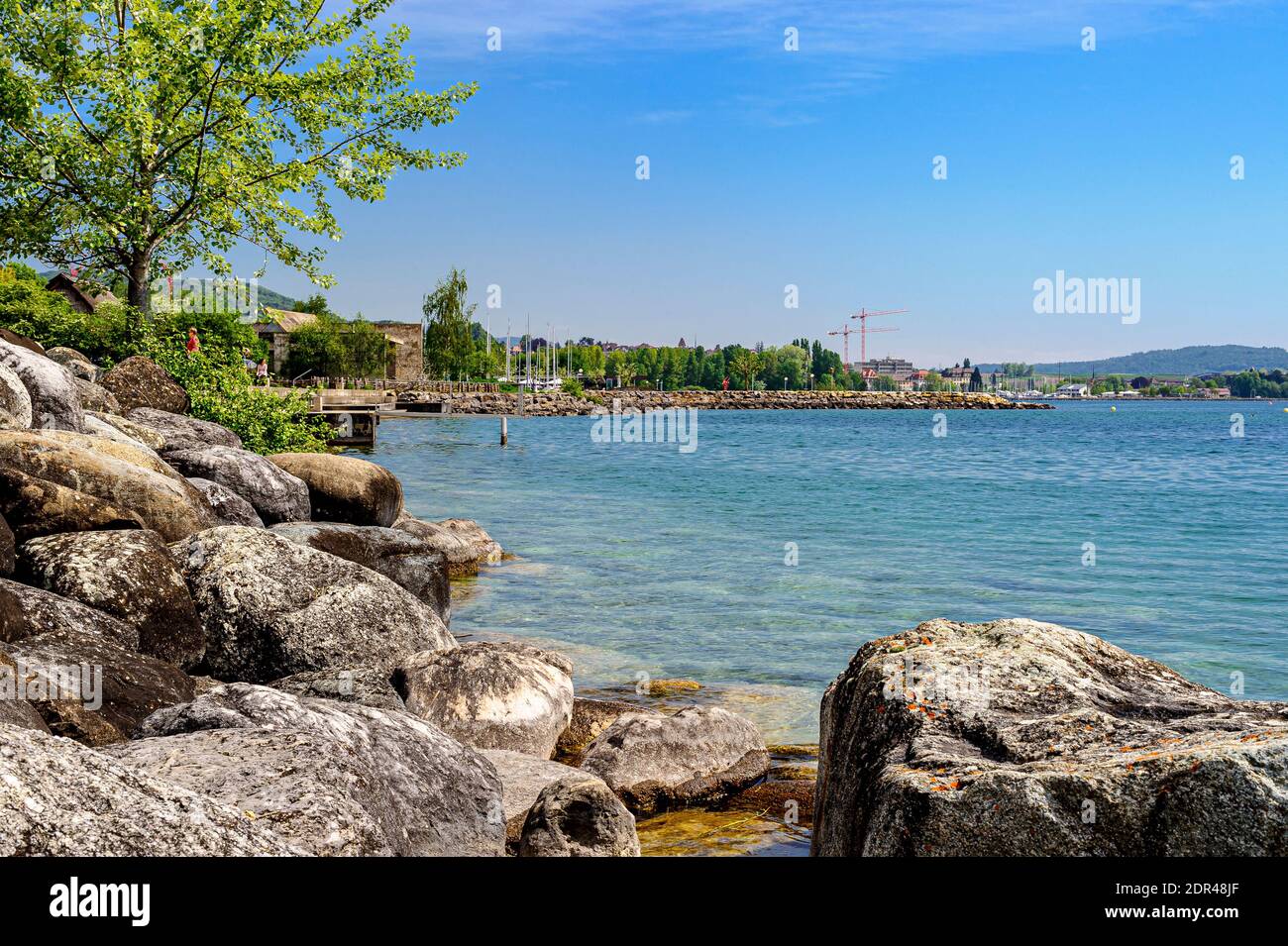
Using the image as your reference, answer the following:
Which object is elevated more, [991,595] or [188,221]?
[188,221]

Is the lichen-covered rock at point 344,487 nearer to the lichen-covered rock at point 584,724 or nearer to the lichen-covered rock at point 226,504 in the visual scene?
the lichen-covered rock at point 226,504

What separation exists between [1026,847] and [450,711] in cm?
621

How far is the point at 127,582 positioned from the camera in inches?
348

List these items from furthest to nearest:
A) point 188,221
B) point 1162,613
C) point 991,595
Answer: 1. point 188,221
2. point 991,595
3. point 1162,613

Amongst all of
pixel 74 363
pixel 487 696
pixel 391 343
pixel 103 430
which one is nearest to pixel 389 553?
pixel 103 430

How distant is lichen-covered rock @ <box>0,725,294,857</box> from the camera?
3.22 metres

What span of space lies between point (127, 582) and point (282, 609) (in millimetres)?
1267

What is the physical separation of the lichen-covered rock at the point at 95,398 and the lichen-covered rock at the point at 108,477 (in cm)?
548

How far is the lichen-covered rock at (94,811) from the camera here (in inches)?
127

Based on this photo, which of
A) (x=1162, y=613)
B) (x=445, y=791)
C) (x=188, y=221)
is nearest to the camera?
(x=445, y=791)
